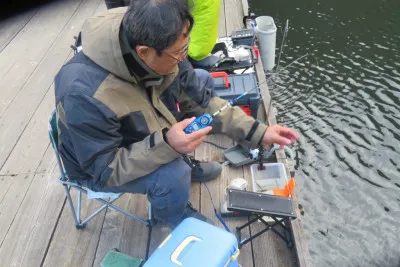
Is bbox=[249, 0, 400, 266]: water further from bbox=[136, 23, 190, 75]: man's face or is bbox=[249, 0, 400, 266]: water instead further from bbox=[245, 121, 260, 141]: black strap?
bbox=[136, 23, 190, 75]: man's face

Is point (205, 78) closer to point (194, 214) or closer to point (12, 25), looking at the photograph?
point (194, 214)

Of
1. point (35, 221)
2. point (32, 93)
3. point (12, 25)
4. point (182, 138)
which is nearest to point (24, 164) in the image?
point (35, 221)

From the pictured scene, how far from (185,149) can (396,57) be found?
538cm

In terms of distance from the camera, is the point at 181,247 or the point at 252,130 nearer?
the point at 181,247

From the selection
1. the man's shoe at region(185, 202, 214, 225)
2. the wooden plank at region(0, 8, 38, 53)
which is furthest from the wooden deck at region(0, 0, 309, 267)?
the wooden plank at region(0, 8, 38, 53)

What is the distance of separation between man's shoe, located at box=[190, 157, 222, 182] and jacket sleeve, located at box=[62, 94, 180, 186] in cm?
90

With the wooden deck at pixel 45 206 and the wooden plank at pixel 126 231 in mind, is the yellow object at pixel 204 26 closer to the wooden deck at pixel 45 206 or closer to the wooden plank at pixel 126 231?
the wooden deck at pixel 45 206

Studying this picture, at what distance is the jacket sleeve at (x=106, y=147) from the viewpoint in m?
1.80

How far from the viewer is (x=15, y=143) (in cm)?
349

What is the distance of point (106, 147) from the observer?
1.89 metres

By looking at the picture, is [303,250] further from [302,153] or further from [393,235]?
[302,153]

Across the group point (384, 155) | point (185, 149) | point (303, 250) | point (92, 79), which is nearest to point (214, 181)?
point (303, 250)

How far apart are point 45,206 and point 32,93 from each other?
188 cm

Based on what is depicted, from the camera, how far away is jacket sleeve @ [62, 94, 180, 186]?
180 cm
